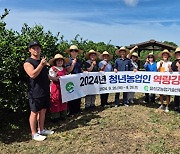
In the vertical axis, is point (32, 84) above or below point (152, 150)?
above

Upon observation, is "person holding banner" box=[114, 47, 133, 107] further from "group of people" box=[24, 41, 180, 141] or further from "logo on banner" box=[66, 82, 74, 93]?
"logo on banner" box=[66, 82, 74, 93]

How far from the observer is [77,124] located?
680 centimetres

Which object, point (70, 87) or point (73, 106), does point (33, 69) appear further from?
point (73, 106)

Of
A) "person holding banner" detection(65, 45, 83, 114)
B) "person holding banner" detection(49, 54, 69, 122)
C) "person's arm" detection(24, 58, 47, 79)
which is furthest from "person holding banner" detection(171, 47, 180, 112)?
"person's arm" detection(24, 58, 47, 79)

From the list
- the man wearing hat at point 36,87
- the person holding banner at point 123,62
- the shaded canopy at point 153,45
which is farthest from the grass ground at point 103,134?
the shaded canopy at point 153,45

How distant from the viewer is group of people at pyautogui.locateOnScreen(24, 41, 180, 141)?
5559 millimetres

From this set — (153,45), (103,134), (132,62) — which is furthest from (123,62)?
(153,45)

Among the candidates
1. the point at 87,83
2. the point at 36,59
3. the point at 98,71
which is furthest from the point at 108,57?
the point at 36,59

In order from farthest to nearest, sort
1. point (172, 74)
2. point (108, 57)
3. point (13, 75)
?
point (108, 57), point (172, 74), point (13, 75)

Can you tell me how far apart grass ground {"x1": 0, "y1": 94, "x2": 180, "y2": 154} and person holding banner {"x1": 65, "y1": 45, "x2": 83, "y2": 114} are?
271mm

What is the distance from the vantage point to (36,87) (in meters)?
5.64

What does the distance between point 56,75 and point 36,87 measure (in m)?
1.19

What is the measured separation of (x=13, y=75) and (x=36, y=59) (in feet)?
2.55

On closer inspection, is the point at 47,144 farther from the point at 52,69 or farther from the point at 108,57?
the point at 108,57
